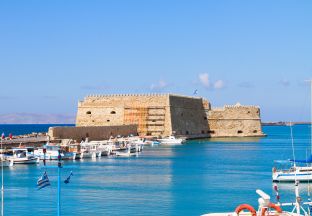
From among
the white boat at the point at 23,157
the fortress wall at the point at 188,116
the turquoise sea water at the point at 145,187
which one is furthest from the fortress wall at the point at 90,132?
the white boat at the point at 23,157

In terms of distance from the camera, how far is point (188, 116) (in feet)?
241

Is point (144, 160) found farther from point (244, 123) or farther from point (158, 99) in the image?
point (244, 123)

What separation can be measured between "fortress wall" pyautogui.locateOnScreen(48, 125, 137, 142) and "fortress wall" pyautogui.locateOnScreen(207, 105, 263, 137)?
12868mm

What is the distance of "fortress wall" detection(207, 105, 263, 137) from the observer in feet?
252

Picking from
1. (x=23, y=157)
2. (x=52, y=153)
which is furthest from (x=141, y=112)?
(x=23, y=157)

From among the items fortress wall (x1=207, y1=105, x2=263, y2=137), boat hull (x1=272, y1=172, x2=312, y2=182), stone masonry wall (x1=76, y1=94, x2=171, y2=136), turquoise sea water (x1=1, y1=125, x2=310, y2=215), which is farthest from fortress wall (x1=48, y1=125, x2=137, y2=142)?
boat hull (x1=272, y1=172, x2=312, y2=182)

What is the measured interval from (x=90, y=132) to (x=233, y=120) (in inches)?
965

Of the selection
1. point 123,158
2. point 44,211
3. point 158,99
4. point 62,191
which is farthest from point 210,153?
point 44,211

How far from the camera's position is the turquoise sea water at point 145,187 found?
22.3 meters

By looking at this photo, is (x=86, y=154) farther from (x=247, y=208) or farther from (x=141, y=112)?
(x=247, y=208)

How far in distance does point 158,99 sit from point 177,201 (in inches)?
1776

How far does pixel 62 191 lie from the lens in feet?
85.7

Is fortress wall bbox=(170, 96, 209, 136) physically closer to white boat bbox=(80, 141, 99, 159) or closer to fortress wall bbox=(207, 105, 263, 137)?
fortress wall bbox=(207, 105, 263, 137)

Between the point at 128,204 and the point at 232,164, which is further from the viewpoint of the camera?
the point at 232,164
